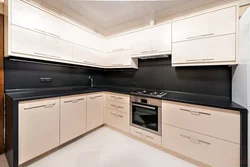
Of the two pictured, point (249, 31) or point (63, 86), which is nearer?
point (249, 31)

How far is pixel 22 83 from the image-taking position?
5.65 feet

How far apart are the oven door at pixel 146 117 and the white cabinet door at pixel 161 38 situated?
106 cm

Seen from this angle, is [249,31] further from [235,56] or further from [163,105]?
[163,105]

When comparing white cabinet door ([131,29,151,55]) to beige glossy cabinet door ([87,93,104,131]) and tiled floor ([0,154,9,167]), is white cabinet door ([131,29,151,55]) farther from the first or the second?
tiled floor ([0,154,9,167])

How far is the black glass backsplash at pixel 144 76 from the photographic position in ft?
5.47

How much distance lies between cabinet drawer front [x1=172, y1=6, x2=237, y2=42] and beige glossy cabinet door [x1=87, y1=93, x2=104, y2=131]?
72.7 inches

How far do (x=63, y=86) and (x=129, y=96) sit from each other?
4.68 feet

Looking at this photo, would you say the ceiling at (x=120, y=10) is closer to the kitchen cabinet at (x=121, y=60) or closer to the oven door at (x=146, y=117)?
the kitchen cabinet at (x=121, y=60)

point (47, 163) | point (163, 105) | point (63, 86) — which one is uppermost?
point (63, 86)

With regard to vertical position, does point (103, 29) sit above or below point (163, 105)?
above

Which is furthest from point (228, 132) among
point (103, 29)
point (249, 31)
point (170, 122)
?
point (103, 29)

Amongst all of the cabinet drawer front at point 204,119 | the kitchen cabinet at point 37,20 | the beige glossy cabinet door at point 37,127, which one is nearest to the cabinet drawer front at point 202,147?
the cabinet drawer front at point 204,119

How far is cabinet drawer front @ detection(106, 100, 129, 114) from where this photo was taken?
2.16m

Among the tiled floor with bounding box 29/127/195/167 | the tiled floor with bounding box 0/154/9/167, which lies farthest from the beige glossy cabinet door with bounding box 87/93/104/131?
the tiled floor with bounding box 0/154/9/167
